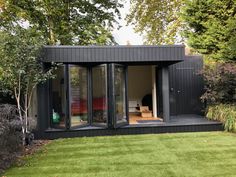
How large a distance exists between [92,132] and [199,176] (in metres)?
4.32

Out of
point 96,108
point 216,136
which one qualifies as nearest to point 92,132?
point 96,108

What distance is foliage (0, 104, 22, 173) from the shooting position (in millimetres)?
5326

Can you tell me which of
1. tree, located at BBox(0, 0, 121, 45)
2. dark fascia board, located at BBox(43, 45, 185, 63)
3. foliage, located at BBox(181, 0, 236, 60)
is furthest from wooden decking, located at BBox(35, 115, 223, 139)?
tree, located at BBox(0, 0, 121, 45)

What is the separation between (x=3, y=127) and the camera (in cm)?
539

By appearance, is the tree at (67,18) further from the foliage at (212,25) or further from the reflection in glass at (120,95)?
the reflection in glass at (120,95)

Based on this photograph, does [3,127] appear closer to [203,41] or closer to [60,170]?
[60,170]

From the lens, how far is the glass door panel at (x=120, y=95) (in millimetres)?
8172

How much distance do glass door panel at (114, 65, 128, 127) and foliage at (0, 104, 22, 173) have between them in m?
2.91

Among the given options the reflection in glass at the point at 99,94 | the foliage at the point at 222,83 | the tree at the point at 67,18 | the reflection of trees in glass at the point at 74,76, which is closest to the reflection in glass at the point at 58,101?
the reflection of trees in glass at the point at 74,76

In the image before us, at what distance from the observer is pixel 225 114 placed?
837 centimetres

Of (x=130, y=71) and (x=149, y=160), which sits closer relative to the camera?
(x=149, y=160)

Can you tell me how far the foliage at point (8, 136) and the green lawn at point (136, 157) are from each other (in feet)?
1.41

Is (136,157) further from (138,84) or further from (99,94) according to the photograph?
(138,84)

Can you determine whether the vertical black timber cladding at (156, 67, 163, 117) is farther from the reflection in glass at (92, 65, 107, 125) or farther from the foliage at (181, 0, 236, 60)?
the foliage at (181, 0, 236, 60)
